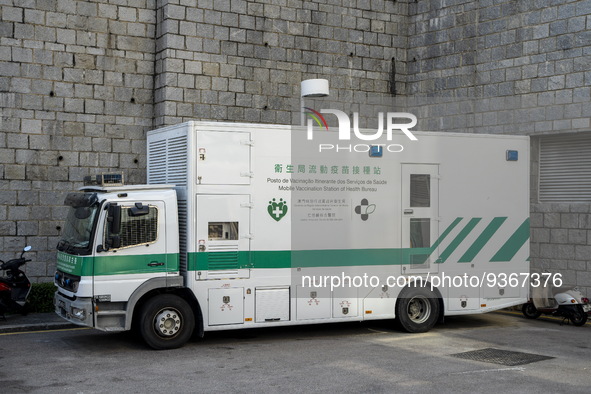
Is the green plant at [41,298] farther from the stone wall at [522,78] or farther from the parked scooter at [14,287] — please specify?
the stone wall at [522,78]

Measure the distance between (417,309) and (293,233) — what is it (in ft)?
8.28

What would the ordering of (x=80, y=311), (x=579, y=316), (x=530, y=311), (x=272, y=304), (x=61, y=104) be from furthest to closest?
1. (x=61, y=104)
2. (x=530, y=311)
3. (x=579, y=316)
4. (x=272, y=304)
5. (x=80, y=311)

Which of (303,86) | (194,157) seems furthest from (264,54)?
(194,157)

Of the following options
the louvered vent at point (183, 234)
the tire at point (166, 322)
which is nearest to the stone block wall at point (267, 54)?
the louvered vent at point (183, 234)

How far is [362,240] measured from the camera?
11.8 metres

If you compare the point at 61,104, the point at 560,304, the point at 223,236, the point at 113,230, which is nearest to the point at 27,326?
the point at 113,230

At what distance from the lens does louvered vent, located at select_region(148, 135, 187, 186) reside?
10914 millimetres

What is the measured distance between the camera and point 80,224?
1073cm

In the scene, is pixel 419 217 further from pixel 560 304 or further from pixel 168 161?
pixel 168 161

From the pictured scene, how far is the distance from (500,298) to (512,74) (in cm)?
529

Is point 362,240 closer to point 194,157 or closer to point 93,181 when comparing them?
point 194,157

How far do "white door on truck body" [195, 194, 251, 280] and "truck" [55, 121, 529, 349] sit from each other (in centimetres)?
2

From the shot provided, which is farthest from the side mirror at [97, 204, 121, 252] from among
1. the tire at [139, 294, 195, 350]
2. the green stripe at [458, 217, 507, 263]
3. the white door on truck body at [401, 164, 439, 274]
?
the green stripe at [458, 217, 507, 263]

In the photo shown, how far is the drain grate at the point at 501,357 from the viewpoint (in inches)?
396
